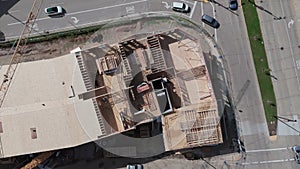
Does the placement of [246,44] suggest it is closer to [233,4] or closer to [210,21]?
[233,4]

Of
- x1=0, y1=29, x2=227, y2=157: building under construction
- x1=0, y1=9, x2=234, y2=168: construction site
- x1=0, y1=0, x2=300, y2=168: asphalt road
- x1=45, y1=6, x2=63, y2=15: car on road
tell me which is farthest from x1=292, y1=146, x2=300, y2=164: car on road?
x1=45, y1=6, x2=63, y2=15: car on road

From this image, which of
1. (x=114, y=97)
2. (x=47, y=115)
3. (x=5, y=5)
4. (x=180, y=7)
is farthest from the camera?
(x=5, y=5)

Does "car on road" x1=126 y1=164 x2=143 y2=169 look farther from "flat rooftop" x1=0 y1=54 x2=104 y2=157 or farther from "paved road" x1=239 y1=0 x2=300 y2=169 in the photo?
"paved road" x1=239 y1=0 x2=300 y2=169

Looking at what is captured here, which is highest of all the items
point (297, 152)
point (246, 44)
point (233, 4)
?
point (233, 4)

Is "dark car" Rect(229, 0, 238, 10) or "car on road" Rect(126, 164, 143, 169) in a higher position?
"dark car" Rect(229, 0, 238, 10)

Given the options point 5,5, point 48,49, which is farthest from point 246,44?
point 5,5
